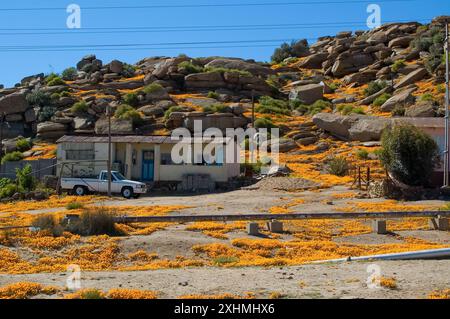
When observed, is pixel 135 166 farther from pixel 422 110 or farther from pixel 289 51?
pixel 289 51

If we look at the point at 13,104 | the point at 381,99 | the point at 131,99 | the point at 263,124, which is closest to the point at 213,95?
the point at 131,99

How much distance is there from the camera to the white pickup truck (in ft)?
119

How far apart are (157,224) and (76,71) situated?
68.0 meters

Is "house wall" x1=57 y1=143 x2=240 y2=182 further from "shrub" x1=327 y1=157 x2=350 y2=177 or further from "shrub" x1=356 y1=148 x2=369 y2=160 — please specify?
"shrub" x1=356 y1=148 x2=369 y2=160

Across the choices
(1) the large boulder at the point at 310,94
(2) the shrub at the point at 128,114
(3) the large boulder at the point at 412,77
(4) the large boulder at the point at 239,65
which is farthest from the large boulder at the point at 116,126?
(3) the large boulder at the point at 412,77

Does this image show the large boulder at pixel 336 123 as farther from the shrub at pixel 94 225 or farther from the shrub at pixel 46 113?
the shrub at pixel 94 225

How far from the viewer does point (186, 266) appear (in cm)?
1530

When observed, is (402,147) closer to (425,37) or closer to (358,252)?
(358,252)

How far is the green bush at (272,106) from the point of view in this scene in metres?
63.9

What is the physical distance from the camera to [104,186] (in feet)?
121

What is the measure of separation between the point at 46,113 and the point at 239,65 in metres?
30.2

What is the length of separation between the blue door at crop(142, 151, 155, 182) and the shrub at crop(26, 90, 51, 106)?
25205mm

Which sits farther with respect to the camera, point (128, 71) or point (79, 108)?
point (128, 71)

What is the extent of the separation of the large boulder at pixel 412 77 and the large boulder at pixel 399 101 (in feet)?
25.0
